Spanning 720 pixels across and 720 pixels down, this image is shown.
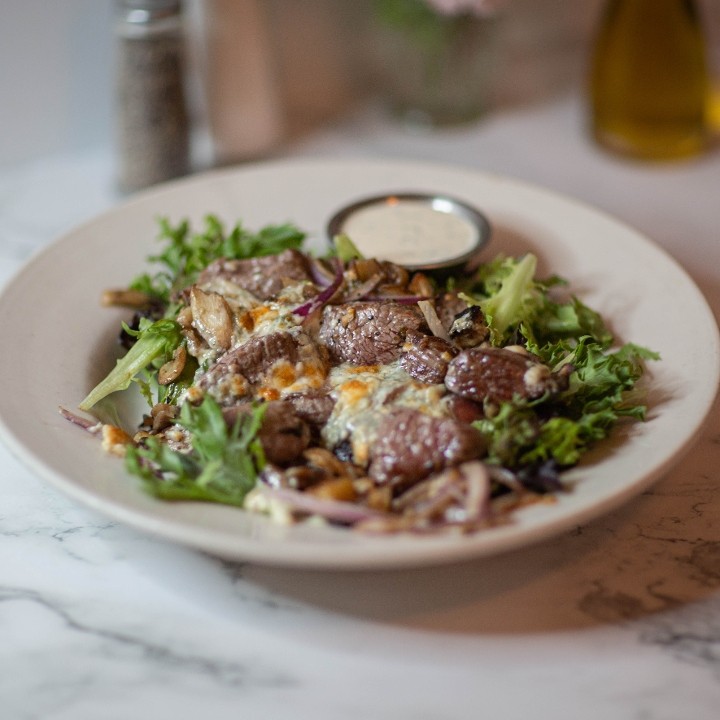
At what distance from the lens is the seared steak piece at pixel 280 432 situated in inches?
106

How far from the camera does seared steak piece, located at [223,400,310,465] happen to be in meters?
2.70

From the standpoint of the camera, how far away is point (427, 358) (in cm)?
295

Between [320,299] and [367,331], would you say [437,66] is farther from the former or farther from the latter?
[367,331]

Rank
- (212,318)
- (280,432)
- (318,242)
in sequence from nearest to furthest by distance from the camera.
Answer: (280,432)
(212,318)
(318,242)

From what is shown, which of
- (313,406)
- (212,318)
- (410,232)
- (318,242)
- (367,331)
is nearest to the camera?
(313,406)

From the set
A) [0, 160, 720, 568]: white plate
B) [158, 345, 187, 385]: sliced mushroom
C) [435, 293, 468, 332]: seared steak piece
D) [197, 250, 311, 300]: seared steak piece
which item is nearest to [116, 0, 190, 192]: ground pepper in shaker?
[0, 160, 720, 568]: white plate

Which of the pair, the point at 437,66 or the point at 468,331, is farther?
the point at 437,66

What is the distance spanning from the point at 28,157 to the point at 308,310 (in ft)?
8.76

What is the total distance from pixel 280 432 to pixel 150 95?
244cm

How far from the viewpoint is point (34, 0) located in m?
4.78

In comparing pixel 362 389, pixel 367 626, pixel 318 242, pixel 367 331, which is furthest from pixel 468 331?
pixel 318 242

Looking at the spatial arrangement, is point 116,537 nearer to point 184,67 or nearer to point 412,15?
point 184,67

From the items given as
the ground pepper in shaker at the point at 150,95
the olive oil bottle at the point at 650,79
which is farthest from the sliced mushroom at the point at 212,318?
the olive oil bottle at the point at 650,79

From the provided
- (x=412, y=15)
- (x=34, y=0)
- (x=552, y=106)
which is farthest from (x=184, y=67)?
(x=552, y=106)
